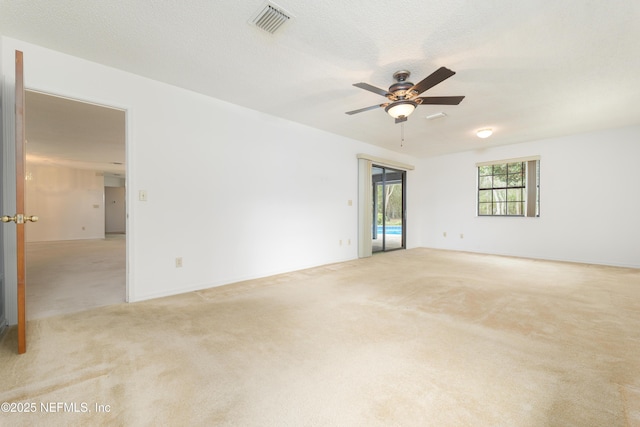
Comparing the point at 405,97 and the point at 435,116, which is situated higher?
the point at 435,116

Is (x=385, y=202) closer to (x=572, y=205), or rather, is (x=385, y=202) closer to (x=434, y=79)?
(x=572, y=205)

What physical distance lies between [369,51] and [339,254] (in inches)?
150

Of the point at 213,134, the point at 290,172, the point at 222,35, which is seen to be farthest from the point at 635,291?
the point at 213,134

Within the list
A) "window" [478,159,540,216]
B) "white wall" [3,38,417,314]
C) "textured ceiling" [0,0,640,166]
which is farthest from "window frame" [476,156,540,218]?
"white wall" [3,38,417,314]

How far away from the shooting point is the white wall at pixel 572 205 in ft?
16.0

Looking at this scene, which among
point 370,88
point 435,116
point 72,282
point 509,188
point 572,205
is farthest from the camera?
point 509,188

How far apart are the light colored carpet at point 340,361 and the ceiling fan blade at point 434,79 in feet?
7.30

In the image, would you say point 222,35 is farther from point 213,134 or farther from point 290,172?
point 290,172

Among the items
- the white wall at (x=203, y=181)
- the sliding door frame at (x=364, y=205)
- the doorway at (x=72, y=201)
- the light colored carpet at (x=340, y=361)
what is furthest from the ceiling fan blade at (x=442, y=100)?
the doorway at (x=72, y=201)

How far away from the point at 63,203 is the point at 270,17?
10886 millimetres

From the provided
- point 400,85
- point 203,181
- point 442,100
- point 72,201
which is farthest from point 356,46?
point 72,201

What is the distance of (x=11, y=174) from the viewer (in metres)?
2.41

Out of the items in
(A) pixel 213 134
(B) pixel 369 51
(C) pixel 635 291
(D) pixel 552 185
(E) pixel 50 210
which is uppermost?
(B) pixel 369 51

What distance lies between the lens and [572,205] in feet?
17.7
